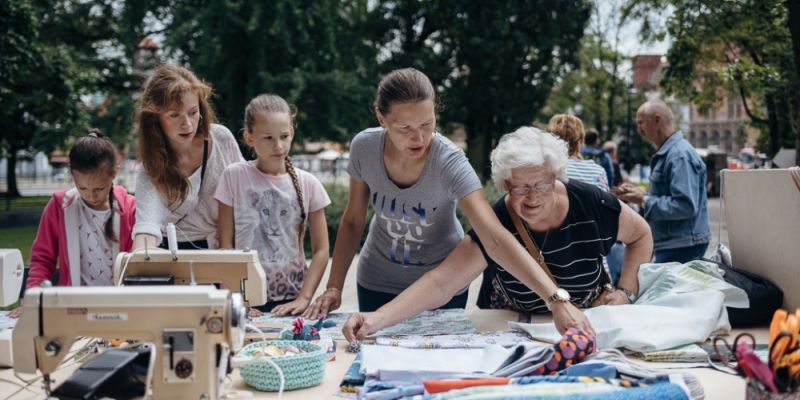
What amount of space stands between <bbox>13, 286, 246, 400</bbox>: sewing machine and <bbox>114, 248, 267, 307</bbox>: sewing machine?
42 cm

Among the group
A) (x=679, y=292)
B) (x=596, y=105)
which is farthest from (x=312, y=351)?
(x=596, y=105)

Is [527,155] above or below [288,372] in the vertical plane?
above

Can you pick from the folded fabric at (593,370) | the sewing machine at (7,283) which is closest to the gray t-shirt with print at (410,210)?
the folded fabric at (593,370)

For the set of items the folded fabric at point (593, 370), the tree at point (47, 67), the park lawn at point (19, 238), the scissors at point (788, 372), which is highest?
the tree at point (47, 67)

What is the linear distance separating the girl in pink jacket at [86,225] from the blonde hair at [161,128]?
0.27 m

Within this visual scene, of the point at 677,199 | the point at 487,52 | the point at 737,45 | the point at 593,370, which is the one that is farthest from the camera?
the point at 487,52

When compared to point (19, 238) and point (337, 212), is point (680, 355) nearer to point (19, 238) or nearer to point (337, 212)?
point (337, 212)

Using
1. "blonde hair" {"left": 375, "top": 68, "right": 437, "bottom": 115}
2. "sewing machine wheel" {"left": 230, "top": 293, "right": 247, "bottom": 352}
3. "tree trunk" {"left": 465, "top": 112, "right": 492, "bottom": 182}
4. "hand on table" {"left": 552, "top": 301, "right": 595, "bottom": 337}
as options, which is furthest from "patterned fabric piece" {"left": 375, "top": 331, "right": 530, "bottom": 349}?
"tree trunk" {"left": 465, "top": 112, "right": 492, "bottom": 182}

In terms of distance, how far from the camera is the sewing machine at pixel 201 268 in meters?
2.16

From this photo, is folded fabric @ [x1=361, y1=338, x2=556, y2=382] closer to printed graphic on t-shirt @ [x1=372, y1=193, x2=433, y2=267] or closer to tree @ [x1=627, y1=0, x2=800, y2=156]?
printed graphic on t-shirt @ [x1=372, y1=193, x2=433, y2=267]

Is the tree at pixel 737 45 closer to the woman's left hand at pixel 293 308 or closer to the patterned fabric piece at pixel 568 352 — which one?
the woman's left hand at pixel 293 308

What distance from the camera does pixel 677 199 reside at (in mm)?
4270

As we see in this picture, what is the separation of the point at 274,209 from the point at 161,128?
1.65ft

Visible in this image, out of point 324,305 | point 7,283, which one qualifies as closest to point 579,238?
point 324,305
